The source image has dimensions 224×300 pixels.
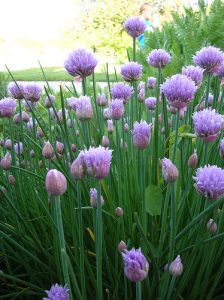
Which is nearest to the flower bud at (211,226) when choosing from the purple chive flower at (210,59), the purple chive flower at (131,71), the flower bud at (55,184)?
the flower bud at (55,184)

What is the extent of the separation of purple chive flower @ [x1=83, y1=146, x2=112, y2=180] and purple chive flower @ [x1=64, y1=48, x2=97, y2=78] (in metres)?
0.48

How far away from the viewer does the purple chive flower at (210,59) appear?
1.10m

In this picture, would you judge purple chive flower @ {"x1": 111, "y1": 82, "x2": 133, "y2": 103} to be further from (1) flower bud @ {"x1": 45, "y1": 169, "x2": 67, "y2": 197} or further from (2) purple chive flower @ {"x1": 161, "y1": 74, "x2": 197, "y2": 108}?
(1) flower bud @ {"x1": 45, "y1": 169, "x2": 67, "y2": 197}

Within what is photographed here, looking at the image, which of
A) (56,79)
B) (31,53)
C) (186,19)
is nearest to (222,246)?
(186,19)

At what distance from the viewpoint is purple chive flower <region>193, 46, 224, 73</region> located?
1.10 metres

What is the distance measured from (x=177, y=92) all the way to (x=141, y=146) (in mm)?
160

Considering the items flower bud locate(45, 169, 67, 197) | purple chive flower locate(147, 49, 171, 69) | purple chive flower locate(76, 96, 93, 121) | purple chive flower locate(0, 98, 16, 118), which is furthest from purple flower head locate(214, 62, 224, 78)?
flower bud locate(45, 169, 67, 197)

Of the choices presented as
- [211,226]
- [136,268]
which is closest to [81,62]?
[211,226]

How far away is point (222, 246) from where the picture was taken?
93 cm

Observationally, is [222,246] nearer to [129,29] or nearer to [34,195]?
[34,195]

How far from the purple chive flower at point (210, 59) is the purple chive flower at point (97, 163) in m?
0.58

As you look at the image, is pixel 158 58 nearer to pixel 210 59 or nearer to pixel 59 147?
pixel 210 59

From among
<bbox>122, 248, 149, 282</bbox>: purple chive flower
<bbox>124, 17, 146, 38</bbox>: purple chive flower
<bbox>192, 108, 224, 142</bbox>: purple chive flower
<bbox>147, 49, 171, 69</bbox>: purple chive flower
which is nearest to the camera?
<bbox>122, 248, 149, 282</bbox>: purple chive flower

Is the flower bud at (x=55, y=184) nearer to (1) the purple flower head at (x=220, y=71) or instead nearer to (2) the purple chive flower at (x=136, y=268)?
(2) the purple chive flower at (x=136, y=268)
